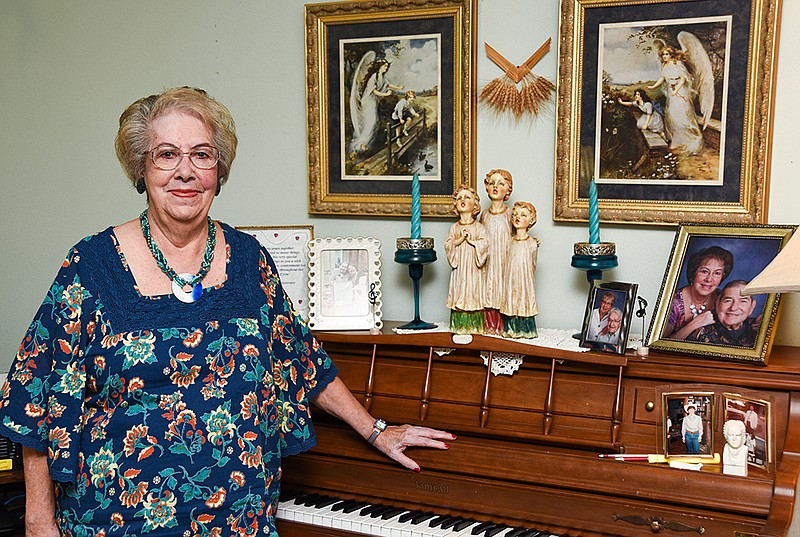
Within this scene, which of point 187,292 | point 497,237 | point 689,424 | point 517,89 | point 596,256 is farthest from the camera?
point 517,89

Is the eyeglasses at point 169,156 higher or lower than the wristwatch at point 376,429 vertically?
higher

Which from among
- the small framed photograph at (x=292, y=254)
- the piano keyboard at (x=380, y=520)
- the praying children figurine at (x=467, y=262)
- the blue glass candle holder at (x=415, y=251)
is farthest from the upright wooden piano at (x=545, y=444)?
the small framed photograph at (x=292, y=254)

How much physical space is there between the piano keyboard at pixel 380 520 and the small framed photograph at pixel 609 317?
1.67 feet

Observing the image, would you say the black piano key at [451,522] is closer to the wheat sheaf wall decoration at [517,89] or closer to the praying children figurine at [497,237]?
the praying children figurine at [497,237]

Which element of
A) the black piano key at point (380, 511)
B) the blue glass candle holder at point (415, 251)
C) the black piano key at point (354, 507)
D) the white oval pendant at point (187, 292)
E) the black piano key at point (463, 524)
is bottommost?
the black piano key at point (354, 507)

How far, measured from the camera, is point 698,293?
227cm

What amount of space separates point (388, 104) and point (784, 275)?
154 centimetres

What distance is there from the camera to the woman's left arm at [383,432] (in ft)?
7.30

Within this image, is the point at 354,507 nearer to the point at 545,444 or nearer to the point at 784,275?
the point at 545,444

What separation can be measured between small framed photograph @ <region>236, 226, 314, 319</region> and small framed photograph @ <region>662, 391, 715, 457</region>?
1231 millimetres

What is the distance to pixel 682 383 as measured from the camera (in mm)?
2139

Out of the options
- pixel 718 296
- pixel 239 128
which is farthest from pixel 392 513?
pixel 239 128

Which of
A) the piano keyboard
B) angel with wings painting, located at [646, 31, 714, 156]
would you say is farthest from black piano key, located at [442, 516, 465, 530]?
angel with wings painting, located at [646, 31, 714, 156]

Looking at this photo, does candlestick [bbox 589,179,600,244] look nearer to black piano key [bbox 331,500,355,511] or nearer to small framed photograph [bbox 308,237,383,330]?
small framed photograph [bbox 308,237,383,330]
